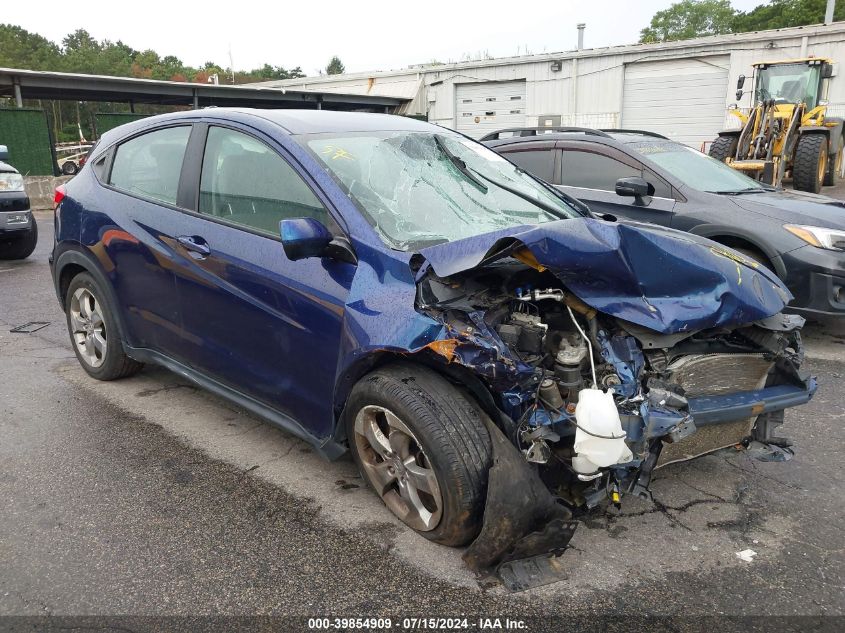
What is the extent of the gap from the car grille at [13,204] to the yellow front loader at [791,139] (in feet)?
37.4

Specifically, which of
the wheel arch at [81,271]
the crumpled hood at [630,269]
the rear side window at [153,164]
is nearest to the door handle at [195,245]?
the rear side window at [153,164]

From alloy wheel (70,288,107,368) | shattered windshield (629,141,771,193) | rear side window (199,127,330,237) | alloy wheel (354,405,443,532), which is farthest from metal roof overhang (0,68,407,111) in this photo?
alloy wheel (354,405,443,532)

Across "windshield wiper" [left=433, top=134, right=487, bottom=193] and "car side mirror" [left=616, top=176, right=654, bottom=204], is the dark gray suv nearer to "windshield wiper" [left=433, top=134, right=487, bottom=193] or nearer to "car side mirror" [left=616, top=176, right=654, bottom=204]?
"car side mirror" [left=616, top=176, right=654, bottom=204]

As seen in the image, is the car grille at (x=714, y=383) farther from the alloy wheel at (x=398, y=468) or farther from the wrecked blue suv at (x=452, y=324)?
the alloy wheel at (x=398, y=468)

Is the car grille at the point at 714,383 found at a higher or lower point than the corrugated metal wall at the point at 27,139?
lower

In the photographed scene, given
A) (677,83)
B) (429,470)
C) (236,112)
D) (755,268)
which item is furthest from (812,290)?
(677,83)

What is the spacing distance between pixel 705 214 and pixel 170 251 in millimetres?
4348

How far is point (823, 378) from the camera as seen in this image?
474 cm

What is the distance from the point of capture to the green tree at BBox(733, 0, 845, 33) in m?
48.8

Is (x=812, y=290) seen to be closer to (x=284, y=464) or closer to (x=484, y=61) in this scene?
(x=284, y=464)

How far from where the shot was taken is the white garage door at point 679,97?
2292cm

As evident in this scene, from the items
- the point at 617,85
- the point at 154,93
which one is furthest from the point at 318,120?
the point at 154,93

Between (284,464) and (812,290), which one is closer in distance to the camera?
(284,464)

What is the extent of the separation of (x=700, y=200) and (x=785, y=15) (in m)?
59.2
